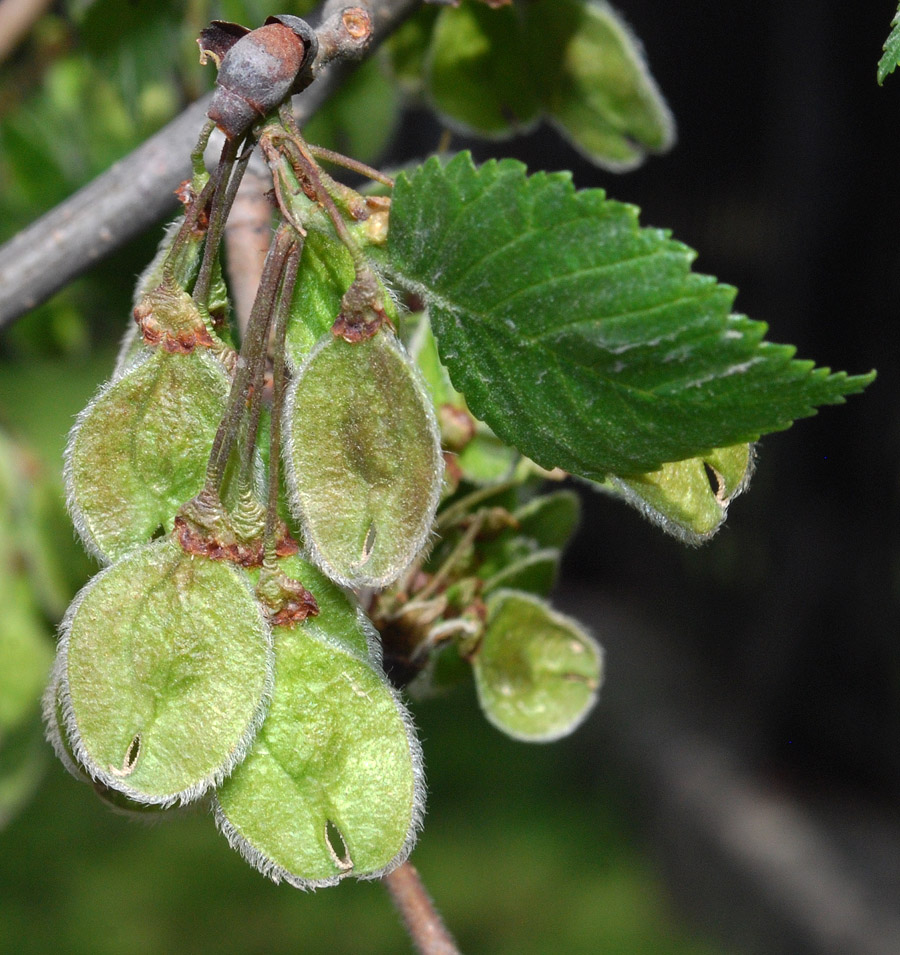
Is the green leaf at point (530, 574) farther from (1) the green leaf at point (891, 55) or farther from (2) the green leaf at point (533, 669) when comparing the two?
(1) the green leaf at point (891, 55)

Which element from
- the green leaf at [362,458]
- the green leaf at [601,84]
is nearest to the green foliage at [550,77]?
the green leaf at [601,84]

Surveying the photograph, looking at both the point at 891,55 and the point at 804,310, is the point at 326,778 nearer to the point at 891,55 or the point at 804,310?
the point at 891,55

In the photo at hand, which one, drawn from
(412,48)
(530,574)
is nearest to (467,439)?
(530,574)

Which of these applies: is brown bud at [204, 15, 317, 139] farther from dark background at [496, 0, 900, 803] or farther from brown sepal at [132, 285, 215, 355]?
dark background at [496, 0, 900, 803]

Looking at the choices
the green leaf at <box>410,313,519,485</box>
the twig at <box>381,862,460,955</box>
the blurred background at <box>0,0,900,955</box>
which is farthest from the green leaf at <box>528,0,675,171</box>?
the blurred background at <box>0,0,900,955</box>

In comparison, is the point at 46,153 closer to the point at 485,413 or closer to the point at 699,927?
the point at 485,413

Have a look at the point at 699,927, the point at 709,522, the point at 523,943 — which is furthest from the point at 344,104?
the point at 699,927
